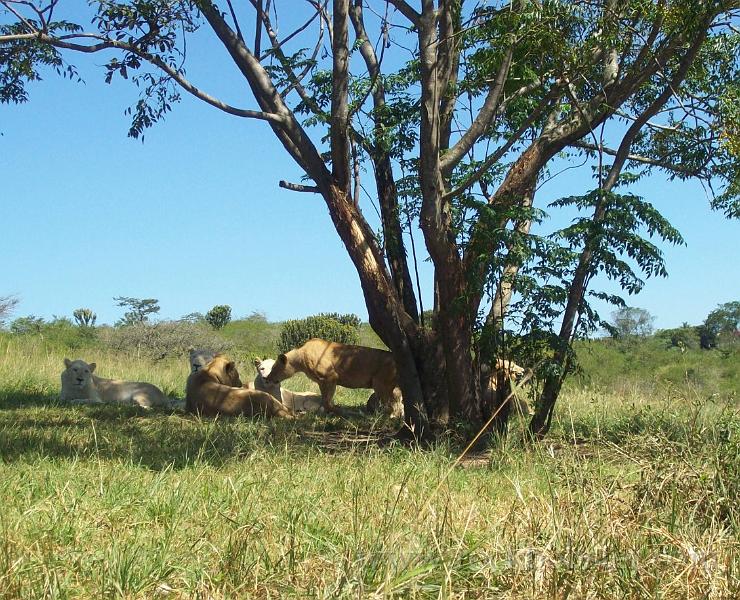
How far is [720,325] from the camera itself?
38250 mm

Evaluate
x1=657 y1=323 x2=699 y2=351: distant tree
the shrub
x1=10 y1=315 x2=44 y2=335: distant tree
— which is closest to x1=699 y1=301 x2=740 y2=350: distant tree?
x1=657 y1=323 x2=699 y2=351: distant tree

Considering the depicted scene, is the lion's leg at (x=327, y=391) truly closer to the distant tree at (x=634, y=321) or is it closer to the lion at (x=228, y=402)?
the lion at (x=228, y=402)

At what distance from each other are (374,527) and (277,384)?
9.11m

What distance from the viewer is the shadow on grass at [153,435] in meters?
7.54

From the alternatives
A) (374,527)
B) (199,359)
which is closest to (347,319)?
(199,359)

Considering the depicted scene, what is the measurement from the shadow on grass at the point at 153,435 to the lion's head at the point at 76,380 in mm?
264

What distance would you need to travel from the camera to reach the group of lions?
1188 cm

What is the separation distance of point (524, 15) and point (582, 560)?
593 centimetres

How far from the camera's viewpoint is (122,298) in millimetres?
47938

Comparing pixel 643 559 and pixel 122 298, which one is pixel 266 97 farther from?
pixel 122 298

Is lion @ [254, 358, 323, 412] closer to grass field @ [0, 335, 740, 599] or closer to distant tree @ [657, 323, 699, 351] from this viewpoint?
grass field @ [0, 335, 740, 599]

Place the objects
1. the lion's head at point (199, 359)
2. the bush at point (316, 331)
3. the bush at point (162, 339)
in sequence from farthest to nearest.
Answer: the bush at point (162, 339) → the bush at point (316, 331) → the lion's head at point (199, 359)

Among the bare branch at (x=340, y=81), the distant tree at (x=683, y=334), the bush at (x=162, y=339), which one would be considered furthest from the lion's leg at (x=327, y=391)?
the distant tree at (x=683, y=334)

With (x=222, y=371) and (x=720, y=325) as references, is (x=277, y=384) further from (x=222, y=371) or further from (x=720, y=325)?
(x=720, y=325)
